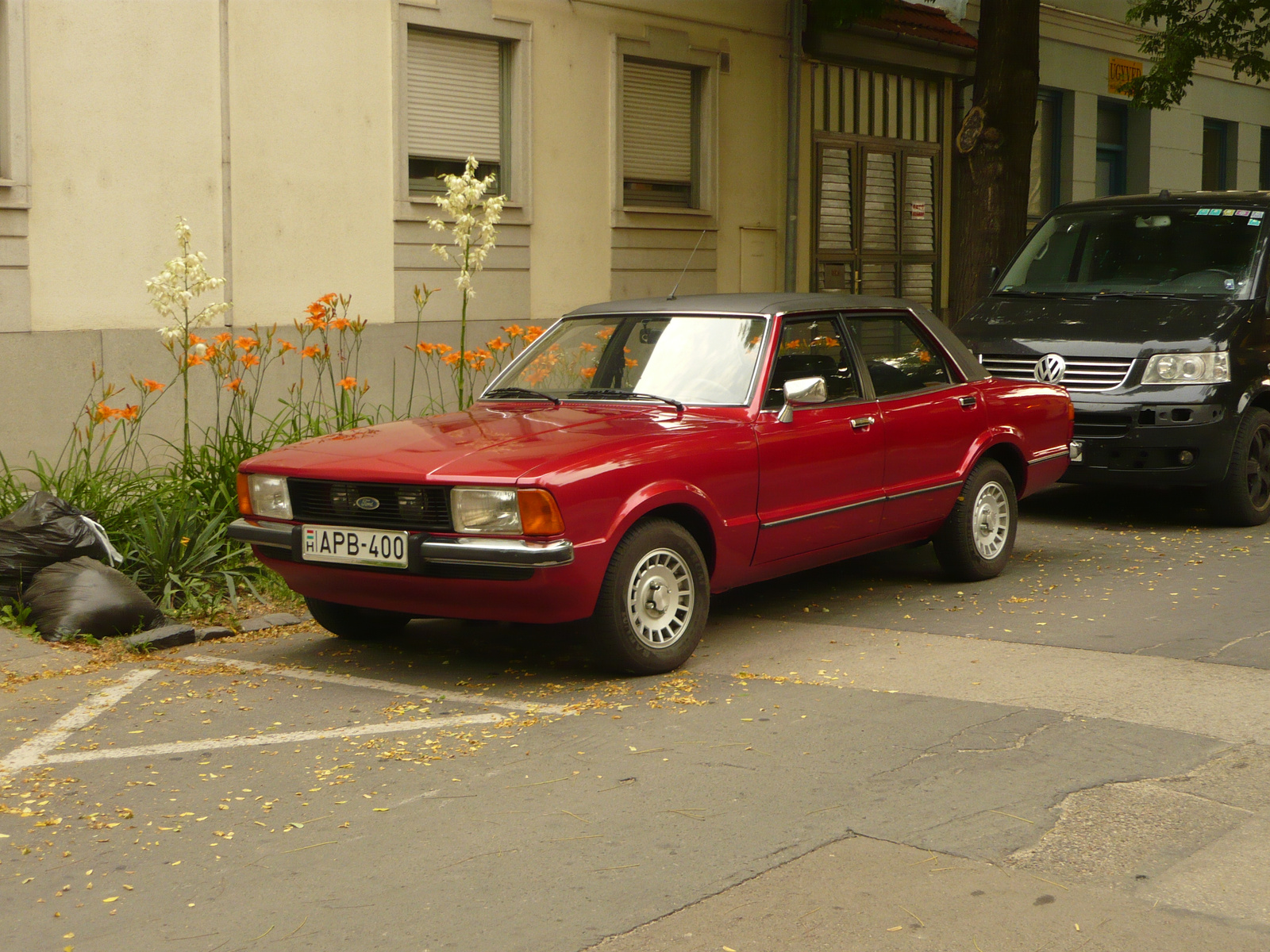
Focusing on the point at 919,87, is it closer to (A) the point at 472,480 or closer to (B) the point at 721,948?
(A) the point at 472,480

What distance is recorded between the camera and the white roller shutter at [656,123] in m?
16.3

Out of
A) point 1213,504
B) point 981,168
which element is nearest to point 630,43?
point 981,168

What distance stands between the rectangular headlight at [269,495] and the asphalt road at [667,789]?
0.68m

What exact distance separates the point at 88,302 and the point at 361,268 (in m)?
2.67

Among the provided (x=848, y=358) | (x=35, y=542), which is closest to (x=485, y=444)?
(x=848, y=358)

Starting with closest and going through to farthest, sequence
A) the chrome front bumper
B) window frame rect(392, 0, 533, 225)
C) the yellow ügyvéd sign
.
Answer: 1. the chrome front bumper
2. window frame rect(392, 0, 533, 225)
3. the yellow ügyvéd sign

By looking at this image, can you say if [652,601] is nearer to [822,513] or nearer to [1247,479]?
[822,513]

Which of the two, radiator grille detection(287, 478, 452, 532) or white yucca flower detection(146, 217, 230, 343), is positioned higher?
white yucca flower detection(146, 217, 230, 343)

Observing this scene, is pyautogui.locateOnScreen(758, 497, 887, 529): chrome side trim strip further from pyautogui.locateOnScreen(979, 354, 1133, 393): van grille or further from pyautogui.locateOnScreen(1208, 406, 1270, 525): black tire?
pyautogui.locateOnScreen(1208, 406, 1270, 525): black tire

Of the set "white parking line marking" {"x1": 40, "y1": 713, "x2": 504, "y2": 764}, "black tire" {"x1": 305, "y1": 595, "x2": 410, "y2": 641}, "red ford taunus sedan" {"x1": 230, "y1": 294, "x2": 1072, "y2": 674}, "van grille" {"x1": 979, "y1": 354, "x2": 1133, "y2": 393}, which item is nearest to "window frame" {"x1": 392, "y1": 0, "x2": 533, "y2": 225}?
"van grille" {"x1": 979, "y1": 354, "x2": 1133, "y2": 393}

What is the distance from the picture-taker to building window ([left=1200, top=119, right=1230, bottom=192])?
28.1 meters

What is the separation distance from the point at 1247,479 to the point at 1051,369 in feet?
4.79

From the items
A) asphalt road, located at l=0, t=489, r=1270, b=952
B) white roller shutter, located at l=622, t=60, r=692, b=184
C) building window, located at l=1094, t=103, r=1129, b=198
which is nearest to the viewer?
asphalt road, located at l=0, t=489, r=1270, b=952

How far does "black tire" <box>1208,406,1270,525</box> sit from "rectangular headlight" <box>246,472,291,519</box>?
20.7 ft
